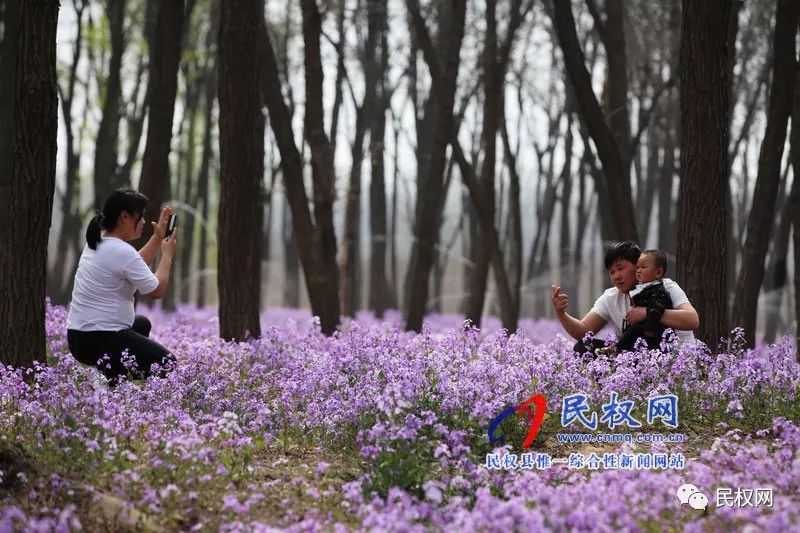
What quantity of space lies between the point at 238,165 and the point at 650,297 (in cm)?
452

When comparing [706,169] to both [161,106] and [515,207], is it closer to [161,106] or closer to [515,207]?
[161,106]

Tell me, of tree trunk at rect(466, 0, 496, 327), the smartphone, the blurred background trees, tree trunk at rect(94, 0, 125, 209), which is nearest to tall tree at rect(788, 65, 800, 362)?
the blurred background trees

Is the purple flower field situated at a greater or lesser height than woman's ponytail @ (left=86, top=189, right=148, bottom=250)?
lesser

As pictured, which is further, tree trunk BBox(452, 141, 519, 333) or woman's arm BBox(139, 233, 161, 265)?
tree trunk BBox(452, 141, 519, 333)

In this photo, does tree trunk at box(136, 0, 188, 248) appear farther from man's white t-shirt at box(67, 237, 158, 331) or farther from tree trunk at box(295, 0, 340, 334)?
man's white t-shirt at box(67, 237, 158, 331)

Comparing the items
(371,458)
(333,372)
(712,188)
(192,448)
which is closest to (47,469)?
(192,448)

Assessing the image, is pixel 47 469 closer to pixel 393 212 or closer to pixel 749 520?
pixel 749 520

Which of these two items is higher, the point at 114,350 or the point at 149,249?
the point at 149,249

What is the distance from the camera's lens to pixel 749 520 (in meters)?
4.36

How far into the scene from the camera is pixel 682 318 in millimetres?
7141

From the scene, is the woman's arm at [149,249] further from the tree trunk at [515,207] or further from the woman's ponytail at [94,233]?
the tree trunk at [515,207]

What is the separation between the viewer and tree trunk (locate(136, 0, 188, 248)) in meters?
11.4

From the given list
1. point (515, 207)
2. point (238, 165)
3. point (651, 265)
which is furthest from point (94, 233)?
point (515, 207)

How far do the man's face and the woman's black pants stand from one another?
345 centimetres
